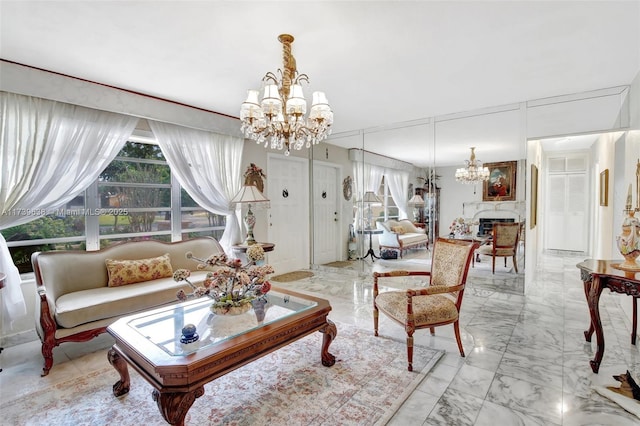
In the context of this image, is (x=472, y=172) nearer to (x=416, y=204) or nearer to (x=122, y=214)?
(x=416, y=204)

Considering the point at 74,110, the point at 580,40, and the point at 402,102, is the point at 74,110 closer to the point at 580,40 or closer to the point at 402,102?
the point at 402,102

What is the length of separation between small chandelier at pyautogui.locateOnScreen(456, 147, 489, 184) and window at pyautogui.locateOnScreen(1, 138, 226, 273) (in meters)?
3.70

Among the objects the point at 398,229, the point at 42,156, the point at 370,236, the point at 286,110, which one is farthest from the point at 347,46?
the point at 370,236

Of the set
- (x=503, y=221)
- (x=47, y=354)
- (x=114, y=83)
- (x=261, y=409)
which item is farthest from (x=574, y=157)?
(x=47, y=354)

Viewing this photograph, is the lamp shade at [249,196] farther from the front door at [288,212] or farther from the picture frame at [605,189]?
the picture frame at [605,189]

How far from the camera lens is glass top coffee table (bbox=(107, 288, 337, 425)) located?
1.53 metres

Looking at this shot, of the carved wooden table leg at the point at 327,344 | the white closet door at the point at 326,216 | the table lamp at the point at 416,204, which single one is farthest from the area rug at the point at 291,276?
the carved wooden table leg at the point at 327,344

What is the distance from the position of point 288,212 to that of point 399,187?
198cm

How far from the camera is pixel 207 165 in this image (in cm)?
427

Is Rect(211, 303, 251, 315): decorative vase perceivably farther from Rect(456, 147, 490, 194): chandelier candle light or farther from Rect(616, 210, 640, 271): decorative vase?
Rect(456, 147, 490, 194): chandelier candle light

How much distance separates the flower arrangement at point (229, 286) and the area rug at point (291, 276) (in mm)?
2754

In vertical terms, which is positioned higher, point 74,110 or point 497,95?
point 497,95

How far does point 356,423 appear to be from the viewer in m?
1.74

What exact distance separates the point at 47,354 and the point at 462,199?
4.82 meters
